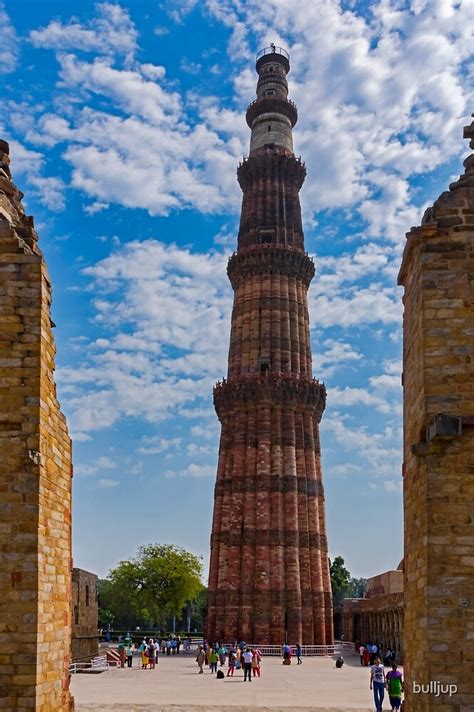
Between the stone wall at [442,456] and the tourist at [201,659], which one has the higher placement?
the stone wall at [442,456]

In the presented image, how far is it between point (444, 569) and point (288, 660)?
2591cm

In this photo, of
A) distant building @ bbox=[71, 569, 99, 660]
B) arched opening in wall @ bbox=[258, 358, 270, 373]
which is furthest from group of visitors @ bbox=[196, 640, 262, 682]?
arched opening in wall @ bbox=[258, 358, 270, 373]

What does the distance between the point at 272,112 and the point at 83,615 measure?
1067 inches

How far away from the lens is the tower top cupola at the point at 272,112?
47438 millimetres

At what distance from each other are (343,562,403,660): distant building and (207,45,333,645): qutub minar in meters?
2.40

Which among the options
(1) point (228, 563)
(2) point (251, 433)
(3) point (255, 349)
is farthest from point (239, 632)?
(3) point (255, 349)

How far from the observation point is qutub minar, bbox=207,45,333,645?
1533 inches

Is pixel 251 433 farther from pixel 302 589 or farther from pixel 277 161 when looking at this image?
pixel 277 161

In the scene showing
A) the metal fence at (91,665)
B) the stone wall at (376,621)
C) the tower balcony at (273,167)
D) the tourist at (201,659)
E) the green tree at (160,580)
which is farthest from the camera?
the green tree at (160,580)

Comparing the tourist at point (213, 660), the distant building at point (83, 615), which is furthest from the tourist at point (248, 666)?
the distant building at point (83, 615)

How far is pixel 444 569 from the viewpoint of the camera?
9.12 m

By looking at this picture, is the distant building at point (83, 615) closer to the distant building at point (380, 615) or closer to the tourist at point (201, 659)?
the tourist at point (201, 659)

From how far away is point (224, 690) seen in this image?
2336cm

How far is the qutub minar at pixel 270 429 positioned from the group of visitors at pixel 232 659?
3266 millimetres
